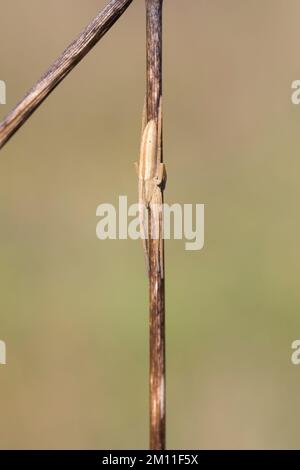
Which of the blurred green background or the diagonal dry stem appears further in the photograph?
the blurred green background

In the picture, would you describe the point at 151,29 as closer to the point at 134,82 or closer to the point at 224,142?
the point at 224,142

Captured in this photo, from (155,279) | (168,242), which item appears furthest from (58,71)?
(168,242)

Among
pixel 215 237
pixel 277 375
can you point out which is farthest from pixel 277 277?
pixel 277 375

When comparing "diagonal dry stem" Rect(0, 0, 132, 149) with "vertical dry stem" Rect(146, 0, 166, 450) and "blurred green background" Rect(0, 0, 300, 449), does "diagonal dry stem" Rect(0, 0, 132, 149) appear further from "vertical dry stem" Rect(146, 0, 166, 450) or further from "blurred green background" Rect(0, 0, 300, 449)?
"blurred green background" Rect(0, 0, 300, 449)

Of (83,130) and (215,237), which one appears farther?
(83,130)

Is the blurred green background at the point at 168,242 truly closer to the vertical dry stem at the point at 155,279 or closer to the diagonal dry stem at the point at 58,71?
the vertical dry stem at the point at 155,279

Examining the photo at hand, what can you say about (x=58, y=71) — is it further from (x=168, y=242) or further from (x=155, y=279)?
(x=168, y=242)

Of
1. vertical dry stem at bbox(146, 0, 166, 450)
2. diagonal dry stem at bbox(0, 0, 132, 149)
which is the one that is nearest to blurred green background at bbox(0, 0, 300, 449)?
vertical dry stem at bbox(146, 0, 166, 450)

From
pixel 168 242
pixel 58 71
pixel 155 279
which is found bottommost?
pixel 155 279
